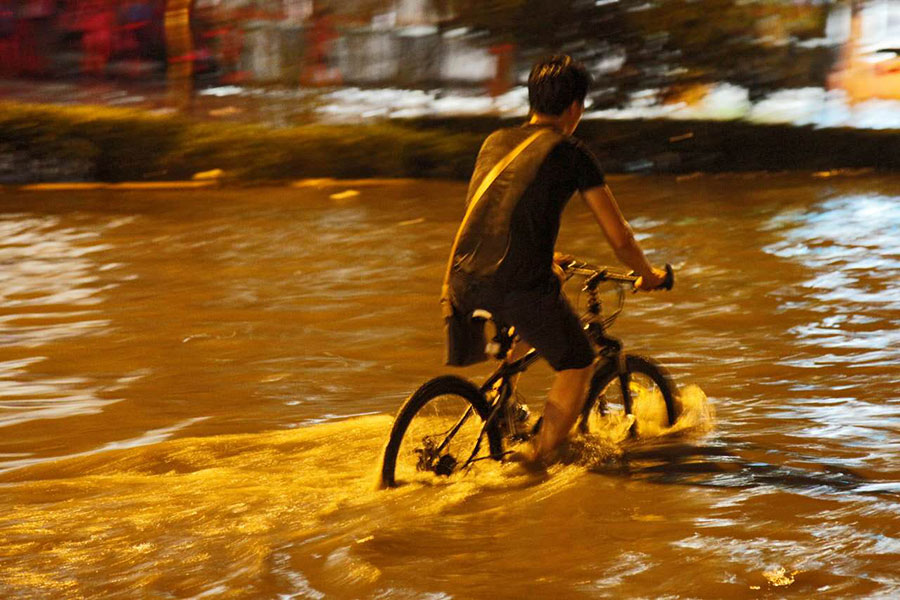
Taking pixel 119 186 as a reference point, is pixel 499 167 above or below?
above

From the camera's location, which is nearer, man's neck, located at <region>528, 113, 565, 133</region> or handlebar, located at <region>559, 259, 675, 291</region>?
man's neck, located at <region>528, 113, 565, 133</region>

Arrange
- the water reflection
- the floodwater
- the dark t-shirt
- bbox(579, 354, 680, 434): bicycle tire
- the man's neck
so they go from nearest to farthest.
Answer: the floodwater, the dark t-shirt, the man's neck, bbox(579, 354, 680, 434): bicycle tire, the water reflection

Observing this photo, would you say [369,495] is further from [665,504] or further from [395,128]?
[395,128]

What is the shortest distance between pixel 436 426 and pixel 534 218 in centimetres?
95

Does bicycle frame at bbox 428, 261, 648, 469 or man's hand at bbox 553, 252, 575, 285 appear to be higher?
man's hand at bbox 553, 252, 575, 285

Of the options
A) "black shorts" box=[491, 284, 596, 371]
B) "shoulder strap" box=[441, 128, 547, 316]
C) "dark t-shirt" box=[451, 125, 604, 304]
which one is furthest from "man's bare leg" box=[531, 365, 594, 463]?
"shoulder strap" box=[441, 128, 547, 316]

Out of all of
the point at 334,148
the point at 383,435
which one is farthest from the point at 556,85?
the point at 334,148

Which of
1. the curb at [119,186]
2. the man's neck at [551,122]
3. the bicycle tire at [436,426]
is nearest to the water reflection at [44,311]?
the curb at [119,186]

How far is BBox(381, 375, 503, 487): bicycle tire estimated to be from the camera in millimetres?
5316

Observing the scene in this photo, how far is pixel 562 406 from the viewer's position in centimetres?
561

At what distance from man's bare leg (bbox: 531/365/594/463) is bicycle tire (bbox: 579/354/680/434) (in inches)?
10.2

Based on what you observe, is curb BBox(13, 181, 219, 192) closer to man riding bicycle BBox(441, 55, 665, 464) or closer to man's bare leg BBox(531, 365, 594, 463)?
man's bare leg BBox(531, 365, 594, 463)

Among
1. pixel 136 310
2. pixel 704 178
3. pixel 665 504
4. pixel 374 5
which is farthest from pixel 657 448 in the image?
pixel 374 5

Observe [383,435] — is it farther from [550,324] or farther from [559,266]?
[550,324]
